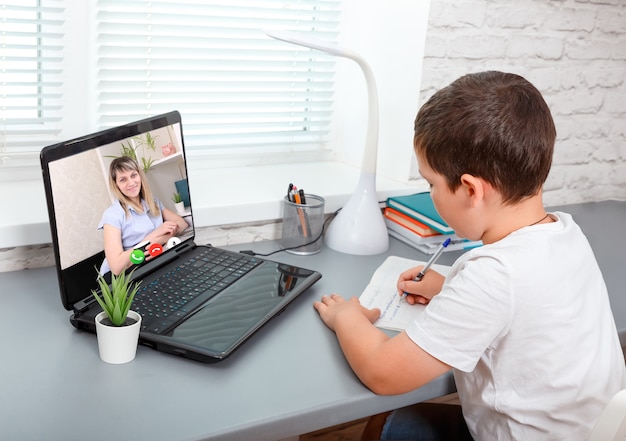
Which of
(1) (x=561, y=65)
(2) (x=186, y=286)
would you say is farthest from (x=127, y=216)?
(1) (x=561, y=65)

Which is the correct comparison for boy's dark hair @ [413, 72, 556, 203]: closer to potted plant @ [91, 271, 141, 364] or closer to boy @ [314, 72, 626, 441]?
boy @ [314, 72, 626, 441]

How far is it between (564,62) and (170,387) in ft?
4.84

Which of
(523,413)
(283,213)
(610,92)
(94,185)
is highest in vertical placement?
(610,92)

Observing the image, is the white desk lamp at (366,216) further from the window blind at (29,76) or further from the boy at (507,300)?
the window blind at (29,76)

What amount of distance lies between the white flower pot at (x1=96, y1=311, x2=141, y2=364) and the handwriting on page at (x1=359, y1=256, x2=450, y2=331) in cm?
40

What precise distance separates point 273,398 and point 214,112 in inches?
38.5

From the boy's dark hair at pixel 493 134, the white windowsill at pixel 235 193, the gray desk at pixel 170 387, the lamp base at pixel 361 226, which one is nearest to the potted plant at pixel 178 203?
the white windowsill at pixel 235 193

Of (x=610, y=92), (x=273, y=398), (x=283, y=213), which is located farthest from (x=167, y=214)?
(x=610, y=92)

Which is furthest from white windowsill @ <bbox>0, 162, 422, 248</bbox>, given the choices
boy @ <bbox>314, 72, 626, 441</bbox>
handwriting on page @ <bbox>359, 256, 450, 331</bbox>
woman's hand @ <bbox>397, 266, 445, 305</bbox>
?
boy @ <bbox>314, 72, 626, 441</bbox>

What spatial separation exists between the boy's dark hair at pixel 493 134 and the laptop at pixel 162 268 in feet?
1.31

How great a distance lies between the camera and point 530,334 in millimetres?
939

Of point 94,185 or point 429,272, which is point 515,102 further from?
point 94,185

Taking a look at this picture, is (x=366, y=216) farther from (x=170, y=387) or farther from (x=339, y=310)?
(x=170, y=387)

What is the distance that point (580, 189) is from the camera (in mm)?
2082
